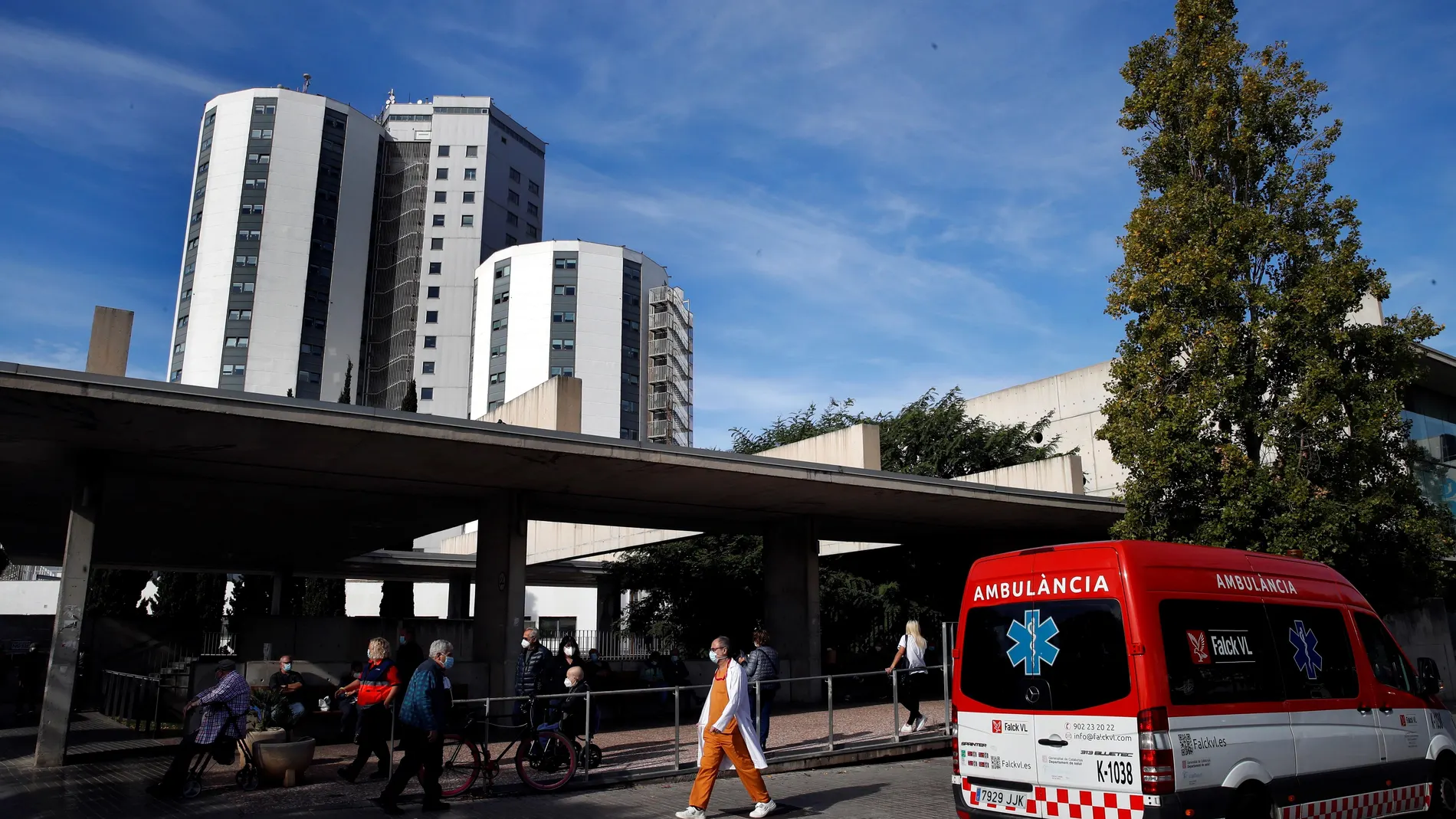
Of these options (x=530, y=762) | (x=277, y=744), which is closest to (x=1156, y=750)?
(x=530, y=762)

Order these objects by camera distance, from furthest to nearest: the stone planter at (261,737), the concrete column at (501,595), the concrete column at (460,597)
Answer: the concrete column at (460,597), the concrete column at (501,595), the stone planter at (261,737)

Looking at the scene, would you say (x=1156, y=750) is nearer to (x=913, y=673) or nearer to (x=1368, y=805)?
(x=1368, y=805)

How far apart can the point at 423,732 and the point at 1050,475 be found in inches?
747

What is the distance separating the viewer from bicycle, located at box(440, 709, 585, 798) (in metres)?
10.2

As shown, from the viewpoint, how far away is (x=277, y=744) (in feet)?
34.7

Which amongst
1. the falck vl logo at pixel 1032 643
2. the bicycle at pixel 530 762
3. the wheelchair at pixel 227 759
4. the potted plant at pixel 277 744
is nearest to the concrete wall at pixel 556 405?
the potted plant at pixel 277 744

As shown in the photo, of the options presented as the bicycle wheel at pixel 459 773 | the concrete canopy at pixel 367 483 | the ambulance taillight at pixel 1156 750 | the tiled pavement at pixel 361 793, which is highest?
the concrete canopy at pixel 367 483

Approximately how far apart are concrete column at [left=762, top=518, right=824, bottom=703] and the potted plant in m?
11.7

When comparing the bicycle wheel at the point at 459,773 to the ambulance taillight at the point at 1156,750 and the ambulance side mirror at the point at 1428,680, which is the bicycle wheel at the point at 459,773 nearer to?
the ambulance taillight at the point at 1156,750

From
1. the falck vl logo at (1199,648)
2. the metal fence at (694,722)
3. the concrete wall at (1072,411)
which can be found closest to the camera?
the falck vl logo at (1199,648)

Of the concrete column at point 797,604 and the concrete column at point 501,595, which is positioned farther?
the concrete column at point 797,604

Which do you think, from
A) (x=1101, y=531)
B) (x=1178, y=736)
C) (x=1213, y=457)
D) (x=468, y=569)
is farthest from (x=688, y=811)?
(x=468, y=569)

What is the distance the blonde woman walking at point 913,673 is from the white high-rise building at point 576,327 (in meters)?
61.1

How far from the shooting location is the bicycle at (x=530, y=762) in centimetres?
1025
